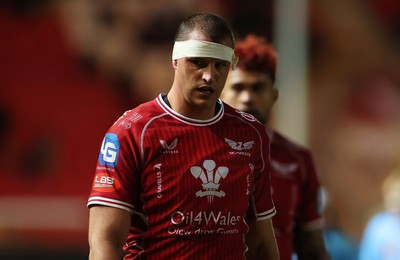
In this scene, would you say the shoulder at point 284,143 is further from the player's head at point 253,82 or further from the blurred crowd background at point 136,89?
the blurred crowd background at point 136,89

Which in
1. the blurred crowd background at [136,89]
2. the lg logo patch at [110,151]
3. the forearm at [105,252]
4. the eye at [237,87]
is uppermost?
the blurred crowd background at [136,89]

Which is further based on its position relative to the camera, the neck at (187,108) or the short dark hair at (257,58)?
the short dark hair at (257,58)

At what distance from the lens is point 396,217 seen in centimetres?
1094

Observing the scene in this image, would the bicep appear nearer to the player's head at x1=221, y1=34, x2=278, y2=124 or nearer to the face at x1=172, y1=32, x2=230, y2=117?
the face at x1=172, y1=32, x2=230, y2=117

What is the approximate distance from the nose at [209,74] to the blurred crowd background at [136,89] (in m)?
10.6

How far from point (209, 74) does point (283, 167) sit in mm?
1798

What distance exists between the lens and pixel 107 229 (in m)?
4.85

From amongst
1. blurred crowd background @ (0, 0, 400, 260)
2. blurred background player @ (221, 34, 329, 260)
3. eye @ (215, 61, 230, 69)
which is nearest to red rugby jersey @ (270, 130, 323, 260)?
blurred background player @ (221, 34, 329, 260)

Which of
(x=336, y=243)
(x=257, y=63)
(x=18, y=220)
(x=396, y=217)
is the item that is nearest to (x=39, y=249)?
(x=18, y=220)

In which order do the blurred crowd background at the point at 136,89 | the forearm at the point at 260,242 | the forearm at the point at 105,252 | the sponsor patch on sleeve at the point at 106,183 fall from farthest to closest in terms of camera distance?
the blurred crowd background at the point at 136,89 < the forearm at the point at 260,242 < the sponsor patch on sleeve at the point at 106,183 < the forearm at the point at 105,252

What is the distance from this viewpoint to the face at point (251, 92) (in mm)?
6590

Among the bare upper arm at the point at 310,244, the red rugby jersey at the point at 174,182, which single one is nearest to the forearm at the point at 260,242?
the red rugby jersey at the point at 174,182

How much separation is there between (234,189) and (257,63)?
1801mm

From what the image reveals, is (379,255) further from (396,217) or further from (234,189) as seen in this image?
(234,189)
